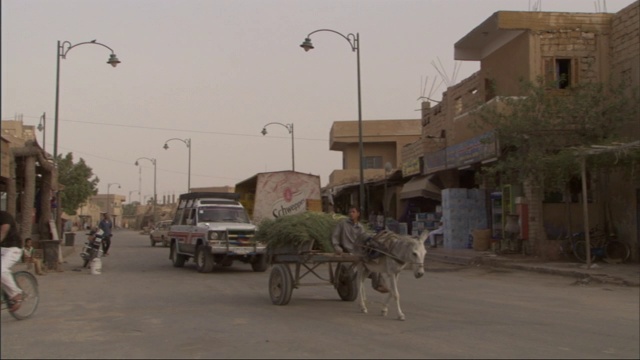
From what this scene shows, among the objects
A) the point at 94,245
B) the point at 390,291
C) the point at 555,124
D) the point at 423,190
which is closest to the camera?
the point at 390,291

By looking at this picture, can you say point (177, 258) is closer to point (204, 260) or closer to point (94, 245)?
point (94, 245)

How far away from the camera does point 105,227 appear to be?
1030 inches

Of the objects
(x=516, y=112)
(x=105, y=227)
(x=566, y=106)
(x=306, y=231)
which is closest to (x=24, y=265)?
(x=105, y=227)

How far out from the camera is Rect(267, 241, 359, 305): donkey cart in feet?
37.2

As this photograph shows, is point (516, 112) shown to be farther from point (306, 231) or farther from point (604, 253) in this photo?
point (306, 231)

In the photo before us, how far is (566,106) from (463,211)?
937 centimetres

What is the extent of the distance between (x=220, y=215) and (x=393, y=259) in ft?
39.8

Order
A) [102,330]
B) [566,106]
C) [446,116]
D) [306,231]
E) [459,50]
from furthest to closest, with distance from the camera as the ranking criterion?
[446,116] < [459,50] < [566,106] < [306,231] < [102,330]

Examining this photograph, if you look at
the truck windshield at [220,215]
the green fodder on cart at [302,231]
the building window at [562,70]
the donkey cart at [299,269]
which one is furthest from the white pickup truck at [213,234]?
the building window at [562,70]

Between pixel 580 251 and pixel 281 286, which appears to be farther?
pixel 580 251

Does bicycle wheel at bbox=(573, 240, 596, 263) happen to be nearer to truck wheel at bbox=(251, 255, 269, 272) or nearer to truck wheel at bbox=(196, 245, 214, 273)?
truck wheel at bbox=(251, 255, 269, 272)

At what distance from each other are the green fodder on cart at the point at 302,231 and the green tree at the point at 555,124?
9185 millimetres

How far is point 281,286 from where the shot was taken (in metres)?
12.0

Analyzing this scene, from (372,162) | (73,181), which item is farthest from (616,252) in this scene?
(73,181)
